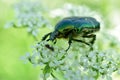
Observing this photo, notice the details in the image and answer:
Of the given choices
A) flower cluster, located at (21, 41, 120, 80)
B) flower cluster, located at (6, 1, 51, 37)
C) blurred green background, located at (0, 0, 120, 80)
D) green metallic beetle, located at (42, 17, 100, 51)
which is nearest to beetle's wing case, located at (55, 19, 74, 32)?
green metallic beetle, located at (42, 17, 100, 51)

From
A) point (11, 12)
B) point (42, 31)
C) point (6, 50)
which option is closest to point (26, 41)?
point (42, 31)

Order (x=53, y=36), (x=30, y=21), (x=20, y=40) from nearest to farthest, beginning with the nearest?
1. (x=53, y=36)
2. (x=30, y=21)
3. (x=20, y=40)

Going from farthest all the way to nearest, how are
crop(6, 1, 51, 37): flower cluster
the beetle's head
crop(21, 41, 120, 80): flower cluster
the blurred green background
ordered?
the blurred green background, crop(6, 1, 51, 37): flower cluster, the beetle's head, crop(21, 41, 120, 80): flower cluster

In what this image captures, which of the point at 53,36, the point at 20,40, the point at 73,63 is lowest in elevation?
the point at 20,40

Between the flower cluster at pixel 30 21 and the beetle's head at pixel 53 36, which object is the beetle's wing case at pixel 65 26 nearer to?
the beetle's head at pixel 53 36

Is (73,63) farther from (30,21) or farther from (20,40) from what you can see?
(20,40)

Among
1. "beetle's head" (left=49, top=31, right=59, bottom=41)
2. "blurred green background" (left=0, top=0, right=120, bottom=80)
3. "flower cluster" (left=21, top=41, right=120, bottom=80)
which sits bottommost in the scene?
"blurred green background" (left=0, top=0, right=120, bottom=80)

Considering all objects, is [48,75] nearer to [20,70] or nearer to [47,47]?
[47,47]

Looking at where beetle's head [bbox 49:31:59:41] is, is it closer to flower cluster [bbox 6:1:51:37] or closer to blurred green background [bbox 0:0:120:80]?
flower cluster [bbox 6:1:51:37]

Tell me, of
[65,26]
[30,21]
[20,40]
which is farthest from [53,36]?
[20,40]
